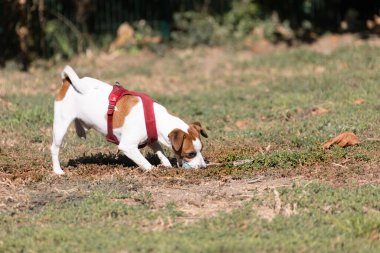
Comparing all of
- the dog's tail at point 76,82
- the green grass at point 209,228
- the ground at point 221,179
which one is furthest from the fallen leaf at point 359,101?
the dog's tail at point 76,82

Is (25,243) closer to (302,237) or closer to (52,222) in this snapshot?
(52,222)

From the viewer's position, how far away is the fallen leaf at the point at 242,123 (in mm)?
10977

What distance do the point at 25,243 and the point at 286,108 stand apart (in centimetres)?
657

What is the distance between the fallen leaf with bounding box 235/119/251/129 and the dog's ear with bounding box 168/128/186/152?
10.1 ft

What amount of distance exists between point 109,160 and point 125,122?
40.4 inches

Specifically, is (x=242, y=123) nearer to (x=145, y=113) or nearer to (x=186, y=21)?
(x=145, y=113)

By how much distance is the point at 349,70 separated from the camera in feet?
47.5

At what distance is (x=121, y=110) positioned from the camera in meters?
8.15

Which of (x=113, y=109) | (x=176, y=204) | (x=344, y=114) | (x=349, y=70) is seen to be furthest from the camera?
(x=349, y=70)

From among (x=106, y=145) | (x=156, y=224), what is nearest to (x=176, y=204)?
(x=156, y=224)

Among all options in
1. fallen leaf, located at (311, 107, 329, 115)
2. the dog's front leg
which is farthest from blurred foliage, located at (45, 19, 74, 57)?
the dog's front leg

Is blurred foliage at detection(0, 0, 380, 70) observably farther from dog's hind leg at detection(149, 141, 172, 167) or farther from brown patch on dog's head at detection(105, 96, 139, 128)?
brown patch on dog's head at detection(105, 96, 139, 128)

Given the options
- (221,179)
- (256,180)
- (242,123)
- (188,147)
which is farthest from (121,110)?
(242,123)

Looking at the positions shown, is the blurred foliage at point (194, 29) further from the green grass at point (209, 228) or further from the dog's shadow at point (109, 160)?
the green grass at point (209, 228)
